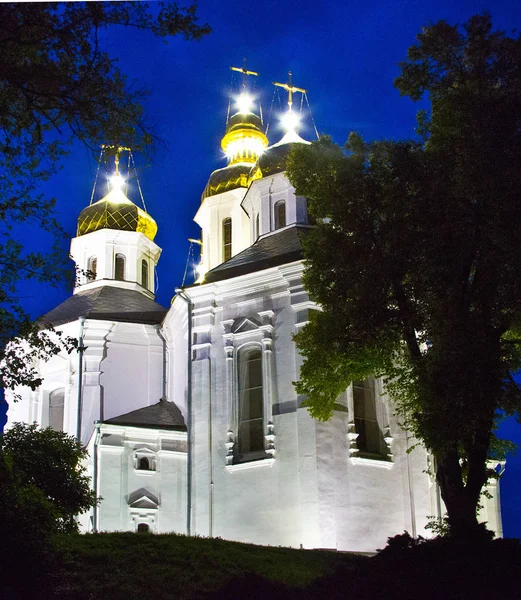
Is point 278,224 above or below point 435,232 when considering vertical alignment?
above

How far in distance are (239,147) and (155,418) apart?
12.6m

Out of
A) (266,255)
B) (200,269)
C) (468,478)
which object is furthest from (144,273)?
(468,478)

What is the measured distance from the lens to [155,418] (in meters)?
25.8

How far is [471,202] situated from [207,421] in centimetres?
991

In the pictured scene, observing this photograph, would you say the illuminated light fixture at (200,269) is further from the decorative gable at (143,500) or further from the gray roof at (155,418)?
the decorative gable at (143,500)

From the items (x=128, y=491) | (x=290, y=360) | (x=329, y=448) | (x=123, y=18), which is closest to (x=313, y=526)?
(x=329, y=448)

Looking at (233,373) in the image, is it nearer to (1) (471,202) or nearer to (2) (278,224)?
(2) (278,224)

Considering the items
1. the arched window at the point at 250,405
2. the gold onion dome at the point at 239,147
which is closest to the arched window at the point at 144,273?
the gold onion dome at the point at 239,147

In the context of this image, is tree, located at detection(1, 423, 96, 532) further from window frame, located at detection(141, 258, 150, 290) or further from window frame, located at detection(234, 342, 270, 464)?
window frame, located at detection(141, 258, 150, 290)

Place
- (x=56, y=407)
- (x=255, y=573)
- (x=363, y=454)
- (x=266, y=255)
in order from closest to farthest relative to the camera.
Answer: (x=255, y=573)
(x=363, y=454)
(x=266, y=255)
(x=56, y=407)

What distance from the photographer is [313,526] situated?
69.4 feet

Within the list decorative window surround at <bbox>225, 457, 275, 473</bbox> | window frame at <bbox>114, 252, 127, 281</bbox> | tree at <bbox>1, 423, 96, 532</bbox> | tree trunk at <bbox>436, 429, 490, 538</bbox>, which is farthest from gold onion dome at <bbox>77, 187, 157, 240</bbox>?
tree trunk at <bbox>436, 429, 490, 538</bbox>

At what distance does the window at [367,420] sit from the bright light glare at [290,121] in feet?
32.7

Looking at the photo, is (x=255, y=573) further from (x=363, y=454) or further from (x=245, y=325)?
(x=245, y=325)
